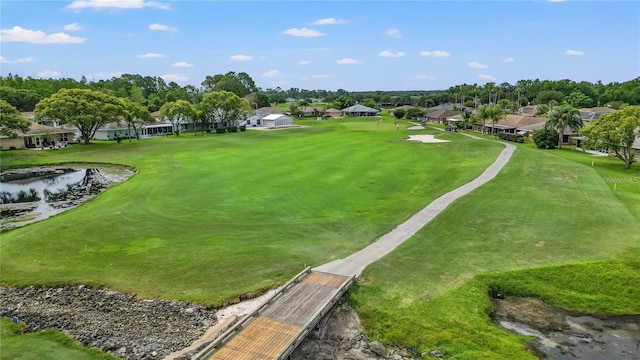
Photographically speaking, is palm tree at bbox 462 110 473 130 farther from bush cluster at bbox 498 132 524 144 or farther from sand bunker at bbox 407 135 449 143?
sand bunker at bbox 407 135 449 143

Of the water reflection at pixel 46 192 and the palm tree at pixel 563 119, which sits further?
the palm tree at pixel 563 119

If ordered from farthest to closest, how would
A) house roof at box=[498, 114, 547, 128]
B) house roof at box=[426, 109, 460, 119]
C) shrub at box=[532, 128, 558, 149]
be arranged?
house roof at box=[426, 109, 460, 119]
house roof at box=[498, 114, 547, 128]
shrub at box=[532, 128, 558, 149]

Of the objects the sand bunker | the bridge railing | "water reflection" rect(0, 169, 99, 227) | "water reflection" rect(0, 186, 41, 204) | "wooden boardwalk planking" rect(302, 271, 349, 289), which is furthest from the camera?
the sand bunker

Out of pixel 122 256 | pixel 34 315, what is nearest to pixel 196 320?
pixel 34 315

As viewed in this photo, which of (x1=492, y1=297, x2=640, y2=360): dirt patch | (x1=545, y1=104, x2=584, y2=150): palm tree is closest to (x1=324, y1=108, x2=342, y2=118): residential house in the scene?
(x1=545, y1=104, x2=584, y2=150): palm tree

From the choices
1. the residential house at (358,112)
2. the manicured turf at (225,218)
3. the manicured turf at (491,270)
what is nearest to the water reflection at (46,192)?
the manicured turf at (225,218)

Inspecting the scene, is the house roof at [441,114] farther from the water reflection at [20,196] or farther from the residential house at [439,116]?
the water reflection at [20,196]
